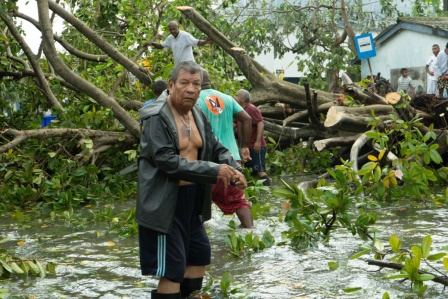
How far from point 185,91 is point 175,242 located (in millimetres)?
967

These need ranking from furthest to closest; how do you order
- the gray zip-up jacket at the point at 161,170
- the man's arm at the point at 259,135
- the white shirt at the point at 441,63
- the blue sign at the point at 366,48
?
1. the white shirt at the point at 441,63
2. the blue sign at the point at 366,48
3. the man's arm at the point at 259,135
4. the gray zip-up jacket at the point at 161,170

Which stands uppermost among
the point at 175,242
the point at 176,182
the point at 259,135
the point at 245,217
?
the point at 259,135

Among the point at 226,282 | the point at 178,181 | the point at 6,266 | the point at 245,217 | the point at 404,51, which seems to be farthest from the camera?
the point at 404,51

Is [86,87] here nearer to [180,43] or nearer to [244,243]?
[180,43]

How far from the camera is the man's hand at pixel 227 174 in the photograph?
5066 mm

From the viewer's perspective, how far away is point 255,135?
1282 centimetres

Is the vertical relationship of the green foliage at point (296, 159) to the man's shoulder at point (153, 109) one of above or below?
below

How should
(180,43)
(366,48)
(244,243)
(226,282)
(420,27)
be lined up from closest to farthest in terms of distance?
(226,282) < (244,243) < (180,43) < (366,48) < (420,27)

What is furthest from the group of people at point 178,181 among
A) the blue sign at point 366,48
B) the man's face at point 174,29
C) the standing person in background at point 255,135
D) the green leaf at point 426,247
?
the blue sign at point 366,48

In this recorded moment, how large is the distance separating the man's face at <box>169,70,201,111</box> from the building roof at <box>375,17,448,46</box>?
23.1 meters

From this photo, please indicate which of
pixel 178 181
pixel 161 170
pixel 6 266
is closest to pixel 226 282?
pixel 178 181

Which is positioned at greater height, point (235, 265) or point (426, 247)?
point (426, 247)

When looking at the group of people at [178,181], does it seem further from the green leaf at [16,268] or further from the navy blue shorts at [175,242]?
the green leaf at [16,268]

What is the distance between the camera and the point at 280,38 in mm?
37156
